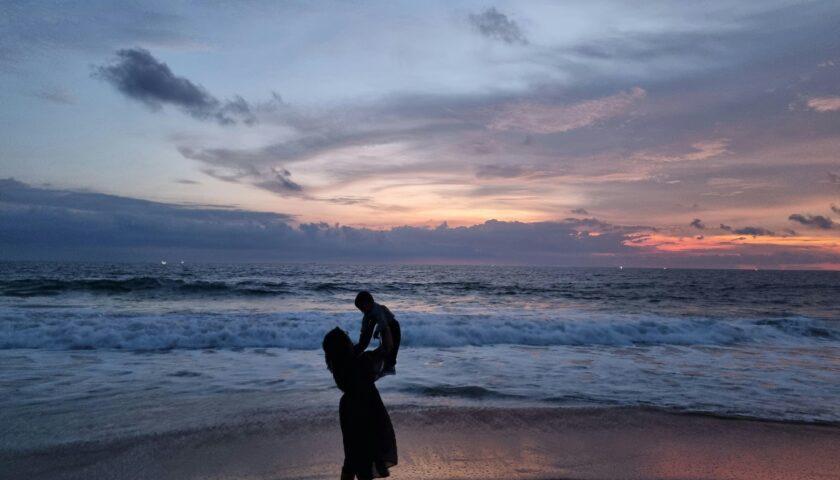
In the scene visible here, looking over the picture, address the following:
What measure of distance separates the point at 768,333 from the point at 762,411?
13884mm

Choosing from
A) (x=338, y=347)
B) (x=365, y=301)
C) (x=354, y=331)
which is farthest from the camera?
(x=354, y=331)

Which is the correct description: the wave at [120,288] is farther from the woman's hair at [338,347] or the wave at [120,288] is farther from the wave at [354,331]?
the woman's hair at [338,347]

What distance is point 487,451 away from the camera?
645 cm

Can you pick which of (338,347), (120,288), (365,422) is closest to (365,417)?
(365,422)

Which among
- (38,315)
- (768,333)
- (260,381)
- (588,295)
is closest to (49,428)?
(260,381)

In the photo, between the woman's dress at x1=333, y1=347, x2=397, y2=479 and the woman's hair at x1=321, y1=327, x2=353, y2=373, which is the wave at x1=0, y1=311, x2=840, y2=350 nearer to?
the woman's dress at x1=333, y1=347, x2=397, y2=479

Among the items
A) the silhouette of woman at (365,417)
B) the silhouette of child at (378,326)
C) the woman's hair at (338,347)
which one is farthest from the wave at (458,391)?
the woman's hair at (338,347)

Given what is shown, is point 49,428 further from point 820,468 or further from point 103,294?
point 103,294

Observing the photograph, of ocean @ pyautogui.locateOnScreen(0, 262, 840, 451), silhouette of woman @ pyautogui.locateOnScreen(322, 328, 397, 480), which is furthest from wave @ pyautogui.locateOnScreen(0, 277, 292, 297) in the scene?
silhouette of woman @ pyautogui.locateOnScreen(322, 328, 397, 480)

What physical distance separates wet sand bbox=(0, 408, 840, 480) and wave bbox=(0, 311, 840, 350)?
8644 mm

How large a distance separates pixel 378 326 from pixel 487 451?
293 centimetres

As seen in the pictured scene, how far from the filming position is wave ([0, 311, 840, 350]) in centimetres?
1505

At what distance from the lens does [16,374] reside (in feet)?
34.1

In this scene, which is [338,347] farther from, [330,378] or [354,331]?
[354,331]
